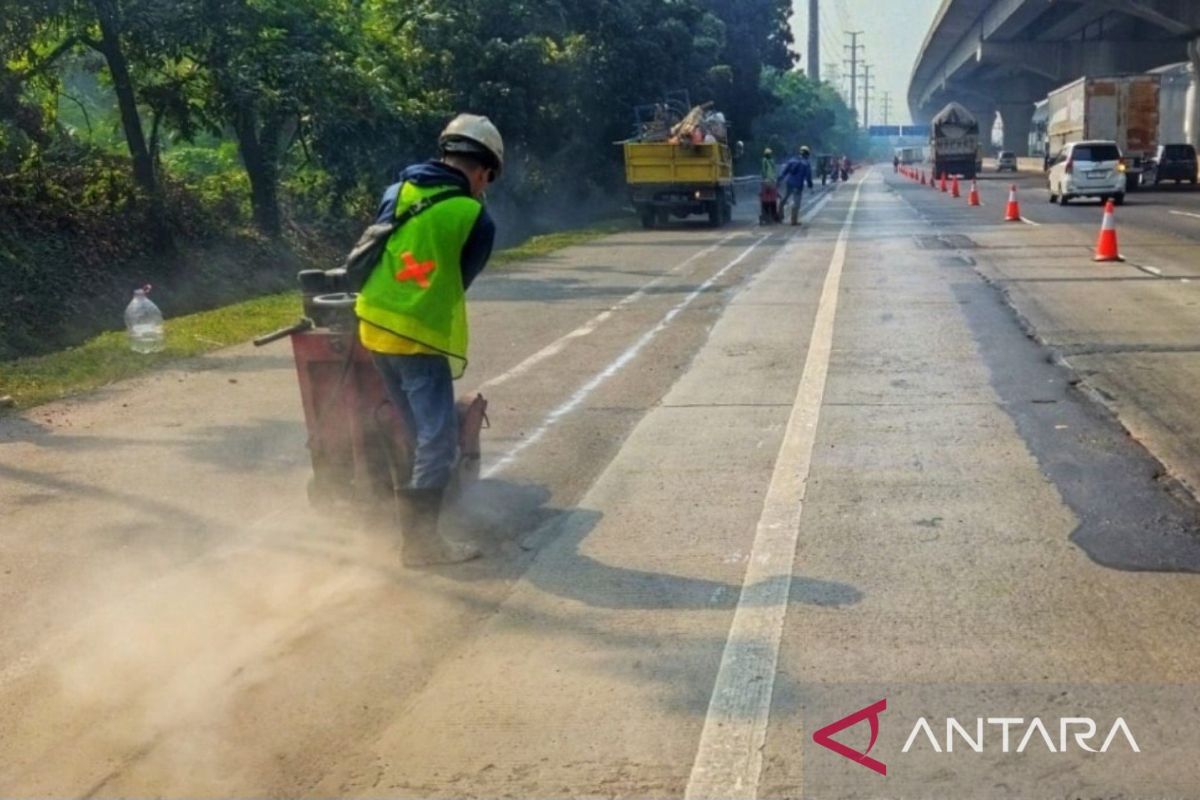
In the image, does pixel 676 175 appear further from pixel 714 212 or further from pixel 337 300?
pixel 337 300

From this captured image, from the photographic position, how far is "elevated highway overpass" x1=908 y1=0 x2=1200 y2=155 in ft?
175

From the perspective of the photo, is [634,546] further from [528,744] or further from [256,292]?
[256,292]

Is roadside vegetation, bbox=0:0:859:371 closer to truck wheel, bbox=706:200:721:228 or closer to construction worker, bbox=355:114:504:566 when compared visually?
truck wheel, bbox=706:200:721:228

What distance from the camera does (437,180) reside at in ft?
18.0

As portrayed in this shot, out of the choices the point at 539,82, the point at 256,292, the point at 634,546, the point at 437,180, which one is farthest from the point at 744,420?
the point at 539,82

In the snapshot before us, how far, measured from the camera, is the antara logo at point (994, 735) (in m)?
3.88

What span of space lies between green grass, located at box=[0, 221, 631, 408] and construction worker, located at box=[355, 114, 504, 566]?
17.4 ft

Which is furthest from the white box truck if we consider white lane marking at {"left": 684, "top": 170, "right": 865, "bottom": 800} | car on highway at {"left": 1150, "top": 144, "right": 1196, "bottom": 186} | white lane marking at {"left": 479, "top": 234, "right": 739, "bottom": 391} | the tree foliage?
white lane marking at {"left": 684, "top": 170, "right": 865, "bottom": 800}

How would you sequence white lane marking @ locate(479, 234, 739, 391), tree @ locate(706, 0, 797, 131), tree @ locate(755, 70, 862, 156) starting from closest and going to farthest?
white lane marking @ locate(479, 234, 739, 391) < tree @ locate(706, 0, 797, 131) < tree @ locate(755, 70, 862, 156)

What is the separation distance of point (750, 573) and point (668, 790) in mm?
1927

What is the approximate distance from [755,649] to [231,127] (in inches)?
810

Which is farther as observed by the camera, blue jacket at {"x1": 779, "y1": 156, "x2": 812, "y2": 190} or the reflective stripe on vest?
Result: blue jacket at {"x1": 779, "y1": 156, "x2": 812, "y2": 190}

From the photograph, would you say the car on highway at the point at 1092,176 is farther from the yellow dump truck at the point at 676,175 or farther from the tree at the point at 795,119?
the tree at the point at 795,119

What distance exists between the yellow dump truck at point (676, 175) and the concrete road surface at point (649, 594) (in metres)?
20.9
